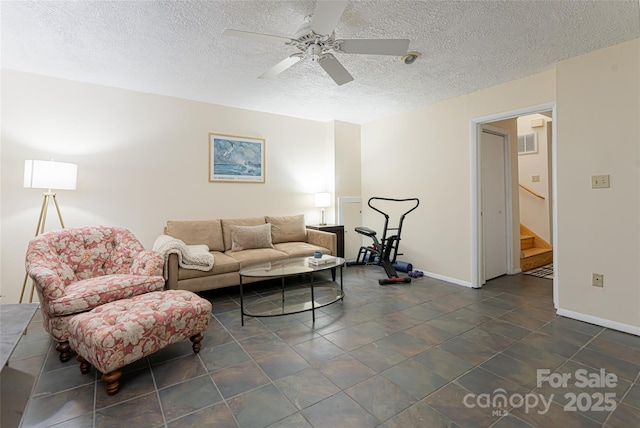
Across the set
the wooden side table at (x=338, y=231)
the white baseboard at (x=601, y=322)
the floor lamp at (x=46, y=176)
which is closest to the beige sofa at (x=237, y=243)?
the wooden side table at (x=338, y=231)

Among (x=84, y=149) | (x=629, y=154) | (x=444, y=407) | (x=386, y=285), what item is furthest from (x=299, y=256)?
(x=629, y=154)

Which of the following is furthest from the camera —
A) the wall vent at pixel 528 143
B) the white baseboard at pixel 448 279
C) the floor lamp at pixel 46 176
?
the wall vent at pixel 528 143

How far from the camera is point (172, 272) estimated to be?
306cm

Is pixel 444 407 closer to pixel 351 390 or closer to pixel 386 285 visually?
pixel 351 390

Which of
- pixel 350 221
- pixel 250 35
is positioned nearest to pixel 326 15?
pixel 250 35

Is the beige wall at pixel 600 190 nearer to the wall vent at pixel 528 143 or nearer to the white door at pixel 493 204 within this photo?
the white door at pixel 493 204

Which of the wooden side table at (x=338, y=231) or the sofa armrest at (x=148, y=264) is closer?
the sofa armrest at (x=148, y=264)

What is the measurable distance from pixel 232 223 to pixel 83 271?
1.77 metres

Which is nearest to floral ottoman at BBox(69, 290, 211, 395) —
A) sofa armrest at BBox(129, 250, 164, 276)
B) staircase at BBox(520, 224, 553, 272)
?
sofa armrest at BBox(129, 250, 164, 276)

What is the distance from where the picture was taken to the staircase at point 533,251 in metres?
4.66

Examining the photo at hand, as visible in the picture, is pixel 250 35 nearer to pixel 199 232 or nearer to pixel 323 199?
pixel 199 232

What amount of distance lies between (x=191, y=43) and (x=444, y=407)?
10.3ft

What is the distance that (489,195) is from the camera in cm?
418

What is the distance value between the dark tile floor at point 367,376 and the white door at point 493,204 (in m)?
1.32
